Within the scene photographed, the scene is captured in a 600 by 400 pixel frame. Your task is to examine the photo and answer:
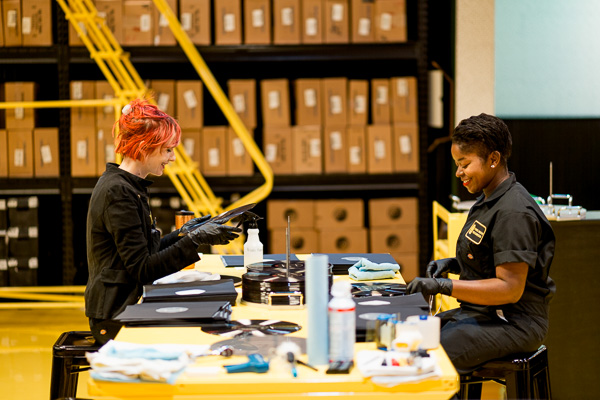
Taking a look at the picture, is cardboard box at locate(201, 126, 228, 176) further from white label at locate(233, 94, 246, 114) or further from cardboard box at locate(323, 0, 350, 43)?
cardboard box at locate(323, 0, 350, 43)

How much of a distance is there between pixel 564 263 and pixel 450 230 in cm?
60

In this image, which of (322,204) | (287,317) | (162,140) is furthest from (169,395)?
(322,204)

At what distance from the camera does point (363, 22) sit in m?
4.91

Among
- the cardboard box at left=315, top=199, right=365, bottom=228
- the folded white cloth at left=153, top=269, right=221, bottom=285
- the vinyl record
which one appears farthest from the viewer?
the cardboard box at left=315, top=199, right=365, bottom=228

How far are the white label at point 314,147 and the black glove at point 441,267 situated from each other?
2.44 meters

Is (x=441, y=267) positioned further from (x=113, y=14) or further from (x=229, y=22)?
(x=113, y=14)

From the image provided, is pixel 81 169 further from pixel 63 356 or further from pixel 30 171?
pixel 63 356

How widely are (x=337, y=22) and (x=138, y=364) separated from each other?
12.1 ft

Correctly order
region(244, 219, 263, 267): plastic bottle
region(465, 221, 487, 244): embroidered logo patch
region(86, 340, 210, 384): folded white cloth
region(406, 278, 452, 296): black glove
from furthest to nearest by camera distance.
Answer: region(244, 219, 263, 267): plastic bottle → region(465, 221, 487, 244): embroidered logo patch → region(406, 278, 452, 296): black glove → region(86, 340, 210, 384): folded white cloth

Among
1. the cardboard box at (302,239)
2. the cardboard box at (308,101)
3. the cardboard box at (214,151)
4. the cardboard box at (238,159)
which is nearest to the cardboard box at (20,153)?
the cardboard box at (214,151)

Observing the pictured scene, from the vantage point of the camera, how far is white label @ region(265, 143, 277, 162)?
491cm

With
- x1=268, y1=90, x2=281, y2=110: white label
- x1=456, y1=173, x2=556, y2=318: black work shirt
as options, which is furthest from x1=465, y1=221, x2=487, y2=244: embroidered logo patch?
x1=268, y1=90, x2=281, y2=110: white label

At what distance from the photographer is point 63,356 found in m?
2.32

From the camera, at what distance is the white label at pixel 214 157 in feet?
16.1
